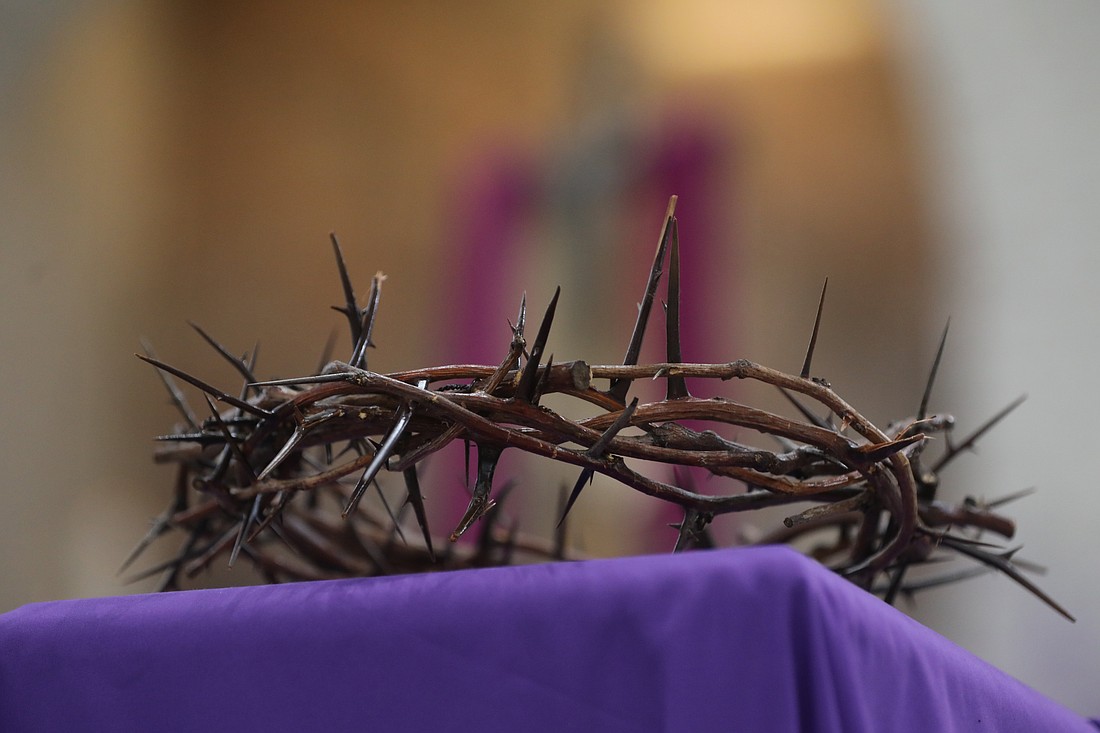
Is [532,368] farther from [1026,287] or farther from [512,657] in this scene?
[1026,287]

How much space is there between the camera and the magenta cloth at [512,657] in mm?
190

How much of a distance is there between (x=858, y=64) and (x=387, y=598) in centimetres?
125

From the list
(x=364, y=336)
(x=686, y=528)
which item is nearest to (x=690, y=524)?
(x=686, y=528)

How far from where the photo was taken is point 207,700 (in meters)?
0.22

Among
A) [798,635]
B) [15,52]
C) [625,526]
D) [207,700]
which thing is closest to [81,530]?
[15,52]

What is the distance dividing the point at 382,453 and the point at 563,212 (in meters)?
1.17

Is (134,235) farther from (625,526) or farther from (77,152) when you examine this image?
(625,526)

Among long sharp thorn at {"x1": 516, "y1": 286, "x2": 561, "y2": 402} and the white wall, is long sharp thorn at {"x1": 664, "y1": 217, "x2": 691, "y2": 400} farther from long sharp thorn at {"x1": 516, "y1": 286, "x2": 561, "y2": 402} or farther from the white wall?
the white wall

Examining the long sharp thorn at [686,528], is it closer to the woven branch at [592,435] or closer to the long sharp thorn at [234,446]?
the woven branch at [592,435]

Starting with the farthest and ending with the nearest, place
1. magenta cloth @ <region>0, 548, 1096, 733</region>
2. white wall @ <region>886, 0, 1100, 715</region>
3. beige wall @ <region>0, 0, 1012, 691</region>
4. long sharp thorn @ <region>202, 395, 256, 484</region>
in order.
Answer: beige wall @ <region>0, 0, 1012, 691</region>
white wall @ <region>886, 0, 1100, 715</region>
long sharp thorn @ <region>202, 395, 256, 484</region>
magenta cloth @ <region>0, 548, 1096, 733</region>

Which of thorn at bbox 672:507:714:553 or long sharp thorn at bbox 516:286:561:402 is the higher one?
long sharp thorn at bbox 516:286:561:402

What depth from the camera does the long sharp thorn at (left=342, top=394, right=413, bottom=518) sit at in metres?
0.23

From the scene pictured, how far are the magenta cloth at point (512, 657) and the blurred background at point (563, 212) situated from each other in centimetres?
78

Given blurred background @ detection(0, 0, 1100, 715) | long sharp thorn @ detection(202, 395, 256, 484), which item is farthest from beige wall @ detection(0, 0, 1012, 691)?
A: long sharp thorn @ detection(202, 395, 256, 484)
